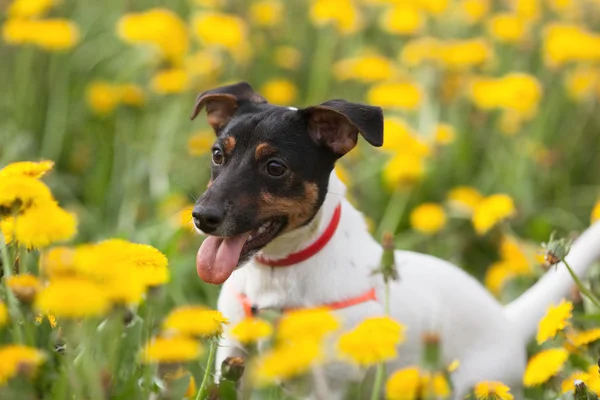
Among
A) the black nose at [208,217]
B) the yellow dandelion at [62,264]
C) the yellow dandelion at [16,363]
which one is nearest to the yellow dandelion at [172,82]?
the black nose at [208,217]

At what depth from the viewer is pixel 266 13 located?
20.4 ft

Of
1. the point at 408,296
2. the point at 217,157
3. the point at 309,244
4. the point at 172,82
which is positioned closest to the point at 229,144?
the point at 217,157

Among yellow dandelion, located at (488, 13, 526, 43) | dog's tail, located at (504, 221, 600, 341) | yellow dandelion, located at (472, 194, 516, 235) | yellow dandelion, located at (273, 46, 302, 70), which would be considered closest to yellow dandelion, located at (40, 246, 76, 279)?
dog's tail, located at (504, 221, 600, 341)

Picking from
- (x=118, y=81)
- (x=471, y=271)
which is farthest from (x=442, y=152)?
(x=118, y=81)

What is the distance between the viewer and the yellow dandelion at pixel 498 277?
4.32 m

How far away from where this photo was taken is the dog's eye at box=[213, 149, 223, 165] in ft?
9.96

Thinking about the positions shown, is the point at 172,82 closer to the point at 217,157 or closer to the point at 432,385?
the point at 217,157

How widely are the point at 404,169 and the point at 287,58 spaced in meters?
1.79

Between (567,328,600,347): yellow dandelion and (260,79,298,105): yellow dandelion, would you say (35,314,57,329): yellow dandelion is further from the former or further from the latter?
(260,79,298,105): yellow dandelion

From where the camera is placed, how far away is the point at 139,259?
2.04 meters

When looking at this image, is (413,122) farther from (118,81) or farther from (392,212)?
(118,81)

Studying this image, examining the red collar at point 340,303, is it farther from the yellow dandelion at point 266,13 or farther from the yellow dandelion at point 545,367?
the yellow dandelion at point 266,13

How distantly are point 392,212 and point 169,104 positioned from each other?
169cm

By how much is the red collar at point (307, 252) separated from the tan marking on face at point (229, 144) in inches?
14.6
